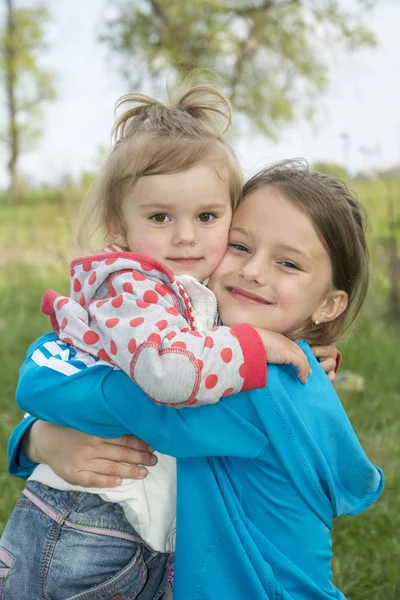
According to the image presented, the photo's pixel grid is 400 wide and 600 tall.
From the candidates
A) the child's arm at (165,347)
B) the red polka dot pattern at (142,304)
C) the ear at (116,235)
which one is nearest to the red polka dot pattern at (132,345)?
the child's arm at (165,347)

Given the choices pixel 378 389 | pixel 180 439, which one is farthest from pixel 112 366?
pixel 378 389

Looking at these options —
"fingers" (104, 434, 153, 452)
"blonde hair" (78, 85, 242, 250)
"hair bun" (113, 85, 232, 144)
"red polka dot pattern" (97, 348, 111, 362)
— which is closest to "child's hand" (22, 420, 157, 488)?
"fingers" (104, 434, 153, 452)

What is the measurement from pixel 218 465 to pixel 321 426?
0.94 feet

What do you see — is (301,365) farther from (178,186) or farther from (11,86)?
(11,86)

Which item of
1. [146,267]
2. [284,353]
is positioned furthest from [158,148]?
[284,353]

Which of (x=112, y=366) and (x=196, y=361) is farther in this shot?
(x=112, y=366)

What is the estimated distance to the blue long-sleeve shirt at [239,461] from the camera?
69.5 inches

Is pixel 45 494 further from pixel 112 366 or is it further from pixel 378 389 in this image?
pixel 378 389

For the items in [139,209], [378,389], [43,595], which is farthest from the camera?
[378,389]

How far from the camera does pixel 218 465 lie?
6.11 ft

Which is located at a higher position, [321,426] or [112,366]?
[112,366]

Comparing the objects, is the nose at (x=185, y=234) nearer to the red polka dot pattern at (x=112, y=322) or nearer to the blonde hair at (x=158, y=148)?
the blonde hair at (x=158, y=148)

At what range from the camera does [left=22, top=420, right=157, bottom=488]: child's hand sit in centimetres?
187

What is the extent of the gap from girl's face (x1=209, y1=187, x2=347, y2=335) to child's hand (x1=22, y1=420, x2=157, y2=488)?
1.44ft
